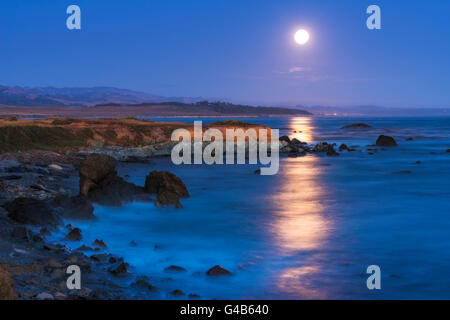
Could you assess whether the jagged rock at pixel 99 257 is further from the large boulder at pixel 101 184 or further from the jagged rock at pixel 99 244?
the large boulder at pixel 101 184

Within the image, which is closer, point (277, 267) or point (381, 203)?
point (277, 267)

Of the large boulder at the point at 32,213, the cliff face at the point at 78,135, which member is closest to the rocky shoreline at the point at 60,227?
the large boulder at the point at 32,213

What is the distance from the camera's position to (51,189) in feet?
68.9

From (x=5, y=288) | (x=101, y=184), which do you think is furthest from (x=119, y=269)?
(x=101, y=184)

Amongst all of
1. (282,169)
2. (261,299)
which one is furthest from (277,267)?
(282,169)

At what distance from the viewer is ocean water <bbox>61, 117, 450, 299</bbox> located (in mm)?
11383

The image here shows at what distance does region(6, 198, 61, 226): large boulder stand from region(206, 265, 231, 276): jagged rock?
18.8 ft

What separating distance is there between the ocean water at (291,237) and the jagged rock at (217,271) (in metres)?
0.25

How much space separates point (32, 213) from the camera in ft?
48.9

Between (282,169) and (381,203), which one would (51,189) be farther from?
(282,169)

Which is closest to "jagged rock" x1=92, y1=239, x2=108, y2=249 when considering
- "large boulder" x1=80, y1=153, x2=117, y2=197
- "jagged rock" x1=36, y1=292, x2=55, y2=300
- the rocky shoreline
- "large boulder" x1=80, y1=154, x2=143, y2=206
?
the rocky shoreline
